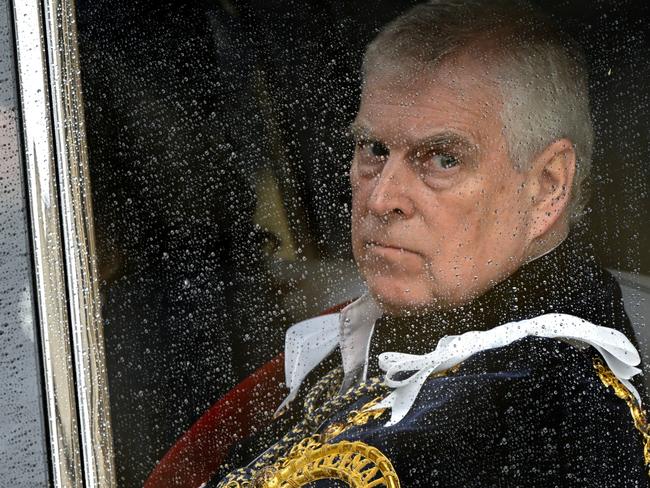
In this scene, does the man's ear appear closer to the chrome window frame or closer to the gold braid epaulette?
the gold braid epaulette

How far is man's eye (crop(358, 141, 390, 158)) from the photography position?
0.83m

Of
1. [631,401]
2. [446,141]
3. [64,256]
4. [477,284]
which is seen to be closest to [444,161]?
[446,141]

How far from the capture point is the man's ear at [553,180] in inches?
30.0

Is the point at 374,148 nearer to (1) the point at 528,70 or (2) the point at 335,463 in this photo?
(1) the point at 528,70

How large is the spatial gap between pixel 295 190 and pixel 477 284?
0.21m

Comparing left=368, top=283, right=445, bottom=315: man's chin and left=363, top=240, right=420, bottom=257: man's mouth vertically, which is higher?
left=363, top=240, right=420, bottom=257: man's mouth

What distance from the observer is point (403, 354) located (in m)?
0.85

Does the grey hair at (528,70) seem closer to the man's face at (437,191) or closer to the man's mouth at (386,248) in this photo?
the man's face at (437,191)

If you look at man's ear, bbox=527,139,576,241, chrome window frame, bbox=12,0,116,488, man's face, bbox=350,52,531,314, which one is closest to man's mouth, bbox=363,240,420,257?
man's face, bbox=350,52,531,314

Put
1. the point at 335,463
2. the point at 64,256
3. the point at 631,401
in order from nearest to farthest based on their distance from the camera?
the point at 631,401, the point at 335,463, the point at 64,256

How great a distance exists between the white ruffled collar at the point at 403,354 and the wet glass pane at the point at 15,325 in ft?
1.16

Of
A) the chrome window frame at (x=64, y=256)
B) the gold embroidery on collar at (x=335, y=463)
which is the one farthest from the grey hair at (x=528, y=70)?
the chrome window frame at (x=64, y=256)

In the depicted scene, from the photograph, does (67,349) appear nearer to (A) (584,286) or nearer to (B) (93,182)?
(B) (93,182)

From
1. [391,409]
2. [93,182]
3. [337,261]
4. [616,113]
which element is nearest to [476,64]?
[616,113]
